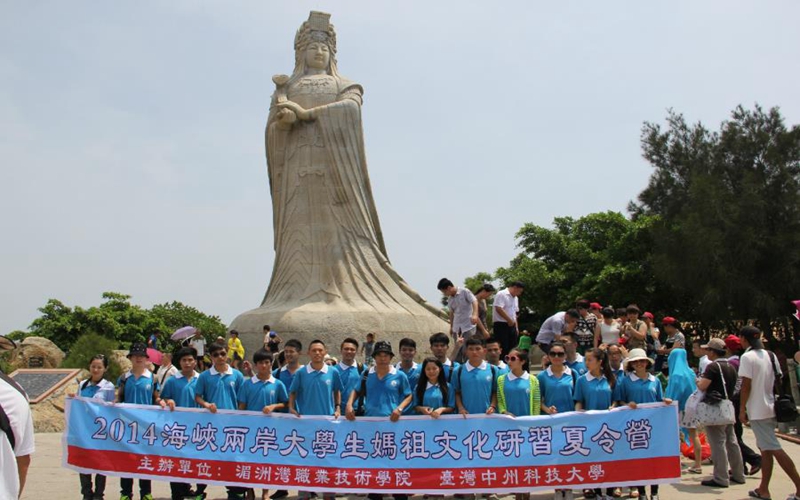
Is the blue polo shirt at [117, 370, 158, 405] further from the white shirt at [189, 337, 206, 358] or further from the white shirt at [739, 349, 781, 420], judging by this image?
the white shirt at [189, 337, 206, 358]

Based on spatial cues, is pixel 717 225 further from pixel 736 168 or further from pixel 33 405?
pixel 33 405

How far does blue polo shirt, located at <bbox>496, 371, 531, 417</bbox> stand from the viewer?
6.50m

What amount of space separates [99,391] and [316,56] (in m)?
10.3

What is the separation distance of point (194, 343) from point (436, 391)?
8018mm

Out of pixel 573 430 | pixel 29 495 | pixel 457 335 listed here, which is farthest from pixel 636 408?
pixel 29 495

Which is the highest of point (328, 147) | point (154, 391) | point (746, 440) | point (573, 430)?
point (328, 147)

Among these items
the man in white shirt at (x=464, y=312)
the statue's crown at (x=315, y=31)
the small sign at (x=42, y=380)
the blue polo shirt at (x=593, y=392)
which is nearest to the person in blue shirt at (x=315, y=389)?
the blue polo shirt at (x=593, y=392)

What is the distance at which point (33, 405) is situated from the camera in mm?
11484

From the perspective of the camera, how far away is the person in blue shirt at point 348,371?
6906 mm

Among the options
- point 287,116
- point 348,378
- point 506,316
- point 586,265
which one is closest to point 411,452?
point 348,378

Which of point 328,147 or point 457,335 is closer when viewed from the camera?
point 457,335

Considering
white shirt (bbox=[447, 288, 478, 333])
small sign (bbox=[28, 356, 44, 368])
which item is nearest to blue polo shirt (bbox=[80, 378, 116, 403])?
white shirt (bbox=[447, 288, 478, 333])

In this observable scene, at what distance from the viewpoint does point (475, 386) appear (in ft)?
21.3

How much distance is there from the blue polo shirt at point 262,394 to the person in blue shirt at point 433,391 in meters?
1.20
